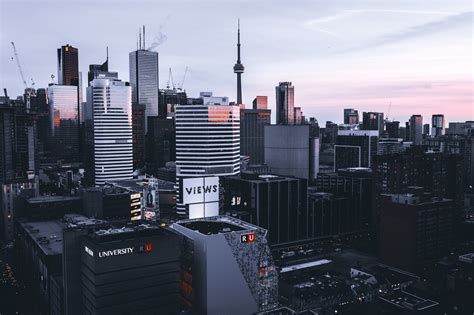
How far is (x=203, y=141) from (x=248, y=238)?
90.4 m

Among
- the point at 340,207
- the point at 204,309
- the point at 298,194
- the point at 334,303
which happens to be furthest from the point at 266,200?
the point at 204,309

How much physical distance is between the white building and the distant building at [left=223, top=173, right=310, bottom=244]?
11663mm

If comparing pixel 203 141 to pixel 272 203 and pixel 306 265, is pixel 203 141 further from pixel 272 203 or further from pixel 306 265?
pixel 306 265

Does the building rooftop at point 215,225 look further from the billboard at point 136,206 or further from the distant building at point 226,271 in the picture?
the billboard at point 136,206

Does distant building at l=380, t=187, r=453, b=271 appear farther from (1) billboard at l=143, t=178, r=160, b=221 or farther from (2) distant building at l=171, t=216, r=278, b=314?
(1) billboard at l=143, t=178, r=160, b=221

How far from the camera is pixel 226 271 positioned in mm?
99938

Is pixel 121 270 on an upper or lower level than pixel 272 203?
upper

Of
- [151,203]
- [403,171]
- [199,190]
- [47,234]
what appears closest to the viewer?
[199,190]

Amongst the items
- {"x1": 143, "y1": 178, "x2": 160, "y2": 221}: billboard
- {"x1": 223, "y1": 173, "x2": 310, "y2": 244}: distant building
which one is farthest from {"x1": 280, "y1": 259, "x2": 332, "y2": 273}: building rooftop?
{"x1": 143, "y1": 178, "x2": 160, "y2": 221}: billboard

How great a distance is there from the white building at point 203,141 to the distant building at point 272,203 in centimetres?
1166

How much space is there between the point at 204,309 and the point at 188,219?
24832mm

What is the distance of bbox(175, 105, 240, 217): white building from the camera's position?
18950 centimetres

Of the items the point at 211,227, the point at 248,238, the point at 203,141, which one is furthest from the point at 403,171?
the point at 248,238

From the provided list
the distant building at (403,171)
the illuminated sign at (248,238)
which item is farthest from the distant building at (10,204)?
Answer: the distant building at (403,171)
